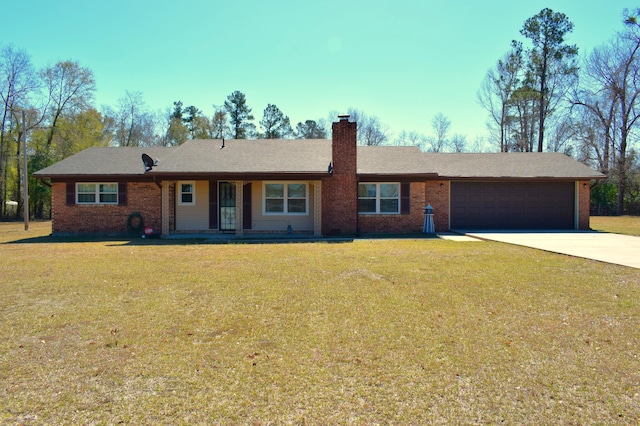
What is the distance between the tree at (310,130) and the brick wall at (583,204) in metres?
31.4

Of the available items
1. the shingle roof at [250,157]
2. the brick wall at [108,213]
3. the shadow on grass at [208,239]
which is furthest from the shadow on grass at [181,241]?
the shingle roof at [250,157]

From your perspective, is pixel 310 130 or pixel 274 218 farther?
pixel 310 130

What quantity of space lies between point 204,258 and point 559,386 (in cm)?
822

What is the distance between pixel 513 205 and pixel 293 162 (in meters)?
10.1

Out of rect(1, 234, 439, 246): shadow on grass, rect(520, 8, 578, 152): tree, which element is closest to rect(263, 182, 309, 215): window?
rect(1, 234, 439, 246): shadow on grass

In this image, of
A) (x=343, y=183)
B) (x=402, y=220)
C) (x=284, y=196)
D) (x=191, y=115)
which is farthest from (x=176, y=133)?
(x=402, y=220)

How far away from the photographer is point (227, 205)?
16.5m

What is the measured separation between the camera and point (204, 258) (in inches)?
396

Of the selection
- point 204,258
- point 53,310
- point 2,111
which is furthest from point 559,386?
point 2,111

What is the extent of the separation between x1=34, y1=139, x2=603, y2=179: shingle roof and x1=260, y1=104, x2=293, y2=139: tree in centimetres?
2535

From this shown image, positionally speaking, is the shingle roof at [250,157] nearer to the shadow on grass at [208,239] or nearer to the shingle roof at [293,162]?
the shingle roof at [293,162]

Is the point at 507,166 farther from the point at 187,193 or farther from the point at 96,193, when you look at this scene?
the point at 96,193

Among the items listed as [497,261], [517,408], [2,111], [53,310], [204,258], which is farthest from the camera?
[2,111]

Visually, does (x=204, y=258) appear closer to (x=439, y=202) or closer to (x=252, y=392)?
(x=252, y=392)
